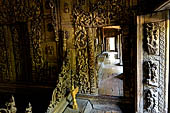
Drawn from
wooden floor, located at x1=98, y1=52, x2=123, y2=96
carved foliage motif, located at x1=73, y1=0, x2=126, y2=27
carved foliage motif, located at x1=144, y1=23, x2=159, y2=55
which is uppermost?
carved foliage motif, located at x1=73, y1=0, x2=126, y2=27

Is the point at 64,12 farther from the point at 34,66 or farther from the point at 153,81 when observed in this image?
the point at 153,81

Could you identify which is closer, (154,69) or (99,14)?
(154,69)

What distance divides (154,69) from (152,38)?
1.54 feet

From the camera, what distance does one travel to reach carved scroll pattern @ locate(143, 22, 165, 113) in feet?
7.66

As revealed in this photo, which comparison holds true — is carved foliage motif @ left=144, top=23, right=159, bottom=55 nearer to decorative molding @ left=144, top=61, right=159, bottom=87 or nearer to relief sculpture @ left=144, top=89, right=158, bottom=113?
decorative molding @ left=144, top=61, right=159, bottom=87

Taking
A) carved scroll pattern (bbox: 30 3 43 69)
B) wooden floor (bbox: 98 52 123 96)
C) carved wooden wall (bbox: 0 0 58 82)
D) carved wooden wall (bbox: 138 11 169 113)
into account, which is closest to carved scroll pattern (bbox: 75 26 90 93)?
carved wooden wall (bbox: 0 0 58 82)

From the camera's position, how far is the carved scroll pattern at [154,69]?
2.34 meters

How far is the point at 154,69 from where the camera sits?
2414mm

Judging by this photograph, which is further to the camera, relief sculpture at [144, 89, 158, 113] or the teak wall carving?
the teak wall carving

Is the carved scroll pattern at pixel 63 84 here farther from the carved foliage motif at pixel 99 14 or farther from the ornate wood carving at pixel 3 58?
the ornate wood carving at pixel 3 58

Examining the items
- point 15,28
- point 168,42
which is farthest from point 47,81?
point 168,42

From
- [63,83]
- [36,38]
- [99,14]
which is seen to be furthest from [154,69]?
[36,38]

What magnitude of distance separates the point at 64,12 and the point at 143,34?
57.6 inches

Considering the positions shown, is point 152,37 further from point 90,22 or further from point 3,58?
point 3,58
